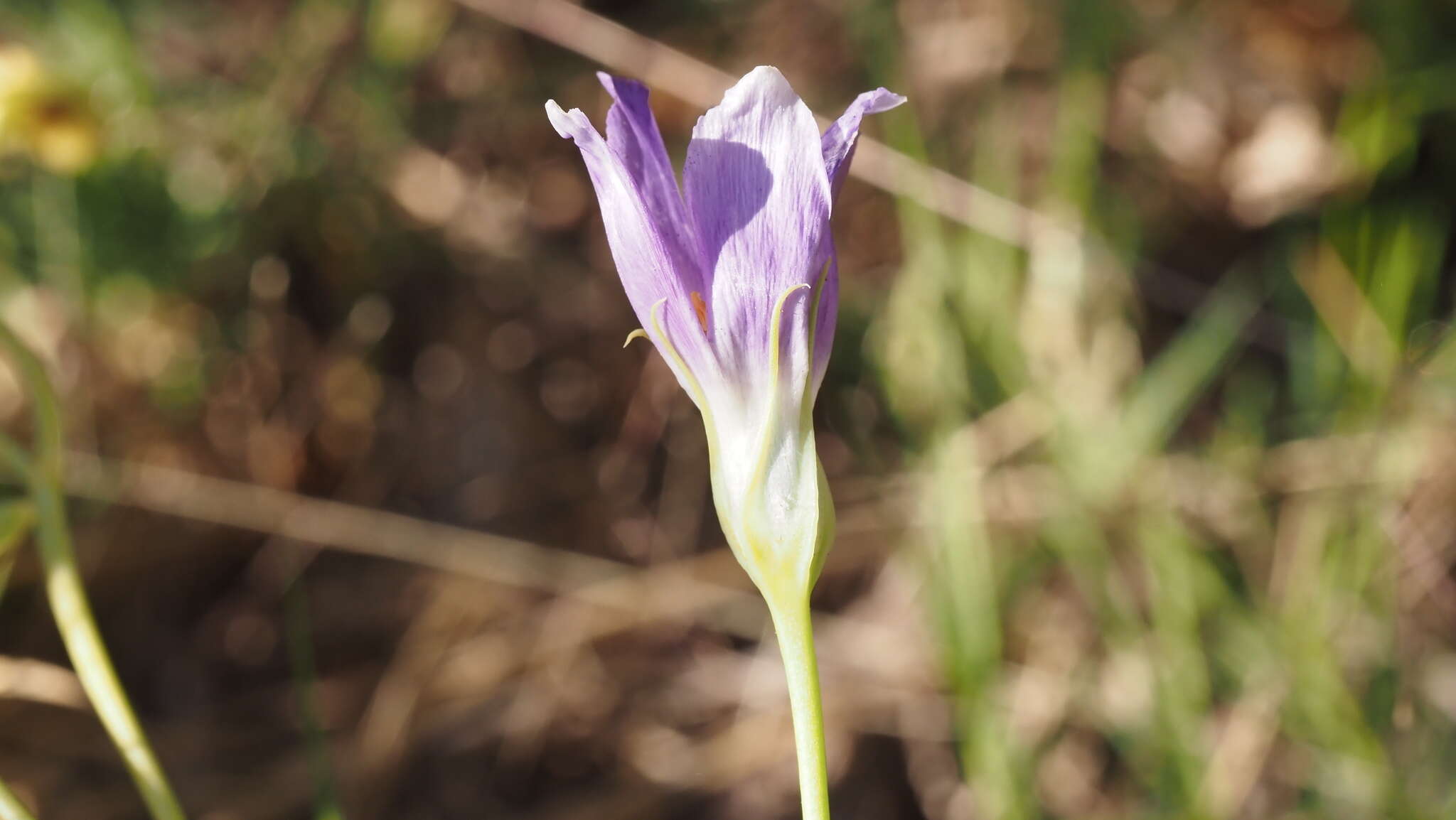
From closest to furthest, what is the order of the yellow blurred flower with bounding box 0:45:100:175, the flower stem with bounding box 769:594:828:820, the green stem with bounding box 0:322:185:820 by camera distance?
the flower stem with bounding box 769:594:828:820, the green stem with bounding box 0:322:185:820, the yellow blurred flower with bounding box 0:45:100:175

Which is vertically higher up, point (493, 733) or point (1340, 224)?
point (1340, 224)

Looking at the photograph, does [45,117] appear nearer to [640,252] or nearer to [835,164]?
[640,252]

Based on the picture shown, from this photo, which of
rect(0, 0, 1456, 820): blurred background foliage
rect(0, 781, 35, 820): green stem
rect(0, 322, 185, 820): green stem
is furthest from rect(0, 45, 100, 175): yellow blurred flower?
rect(0, 781, 35, 820): green stem

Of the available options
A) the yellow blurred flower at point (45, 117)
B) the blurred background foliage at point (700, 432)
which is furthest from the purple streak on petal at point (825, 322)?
the yellow blurred flower at point (45, 117)

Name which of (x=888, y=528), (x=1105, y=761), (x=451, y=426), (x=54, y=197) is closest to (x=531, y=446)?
(x=451, y=426)

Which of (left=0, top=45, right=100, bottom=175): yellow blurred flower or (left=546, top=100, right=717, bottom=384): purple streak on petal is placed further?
(left=0, top=45, right=100, bottom=175): yellow blurred flower

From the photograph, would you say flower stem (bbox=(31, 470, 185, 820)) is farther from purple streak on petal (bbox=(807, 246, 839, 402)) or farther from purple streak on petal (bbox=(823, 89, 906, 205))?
purple streak on petal (bbox=(823, 89, 906, 205))

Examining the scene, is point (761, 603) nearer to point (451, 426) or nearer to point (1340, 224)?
point (451, 426)

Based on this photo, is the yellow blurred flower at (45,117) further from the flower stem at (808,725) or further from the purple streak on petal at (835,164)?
the flower stem at (808,725)
